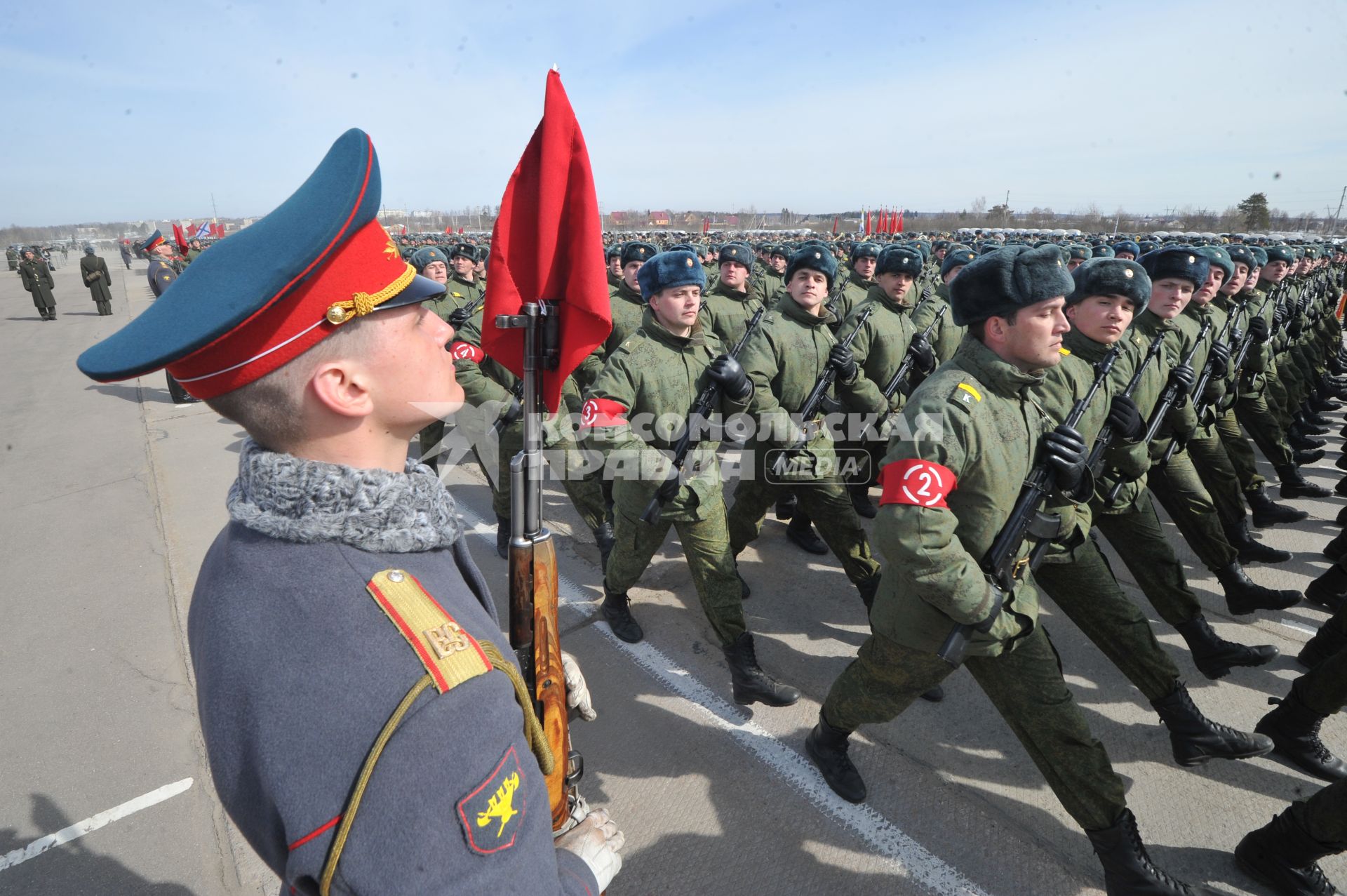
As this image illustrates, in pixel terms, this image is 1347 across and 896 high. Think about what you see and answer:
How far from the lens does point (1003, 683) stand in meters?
2.49

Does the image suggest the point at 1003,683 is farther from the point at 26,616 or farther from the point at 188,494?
the point at 188,494

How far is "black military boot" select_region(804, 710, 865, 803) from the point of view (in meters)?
2.88

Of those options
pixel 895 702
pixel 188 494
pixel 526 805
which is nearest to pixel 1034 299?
pixel 895 702

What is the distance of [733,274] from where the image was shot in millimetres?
7137

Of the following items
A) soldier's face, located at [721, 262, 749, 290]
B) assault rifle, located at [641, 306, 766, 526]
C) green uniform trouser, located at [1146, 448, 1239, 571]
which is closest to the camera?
assault rifle, located at [641, 306, 766, 526]

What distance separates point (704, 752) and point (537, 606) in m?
2.07

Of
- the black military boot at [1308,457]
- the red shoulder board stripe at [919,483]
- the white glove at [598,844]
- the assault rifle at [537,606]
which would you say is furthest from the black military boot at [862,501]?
the white glove at [598,844]

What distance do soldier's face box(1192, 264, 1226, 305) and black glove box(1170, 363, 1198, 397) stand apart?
1.46m

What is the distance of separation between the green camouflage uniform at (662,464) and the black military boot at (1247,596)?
3273 mm

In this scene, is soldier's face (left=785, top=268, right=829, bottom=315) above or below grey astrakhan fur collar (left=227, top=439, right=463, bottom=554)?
above

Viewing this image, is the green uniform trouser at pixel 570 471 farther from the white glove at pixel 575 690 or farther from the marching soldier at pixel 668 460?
the white glove at pixel 575 690

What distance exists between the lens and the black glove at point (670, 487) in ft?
11.6

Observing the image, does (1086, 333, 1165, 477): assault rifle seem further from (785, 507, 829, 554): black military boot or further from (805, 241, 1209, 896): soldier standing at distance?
(785, 507, 829, 554): black military boot

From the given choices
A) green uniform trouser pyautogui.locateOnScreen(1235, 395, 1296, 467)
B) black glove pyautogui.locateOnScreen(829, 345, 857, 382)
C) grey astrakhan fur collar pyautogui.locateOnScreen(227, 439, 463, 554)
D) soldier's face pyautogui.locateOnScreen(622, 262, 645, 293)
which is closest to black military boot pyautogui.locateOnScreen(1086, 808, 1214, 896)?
grey astrakhan fur collar pyautogui.locateOnScreen(227, 439, 463, 554)
